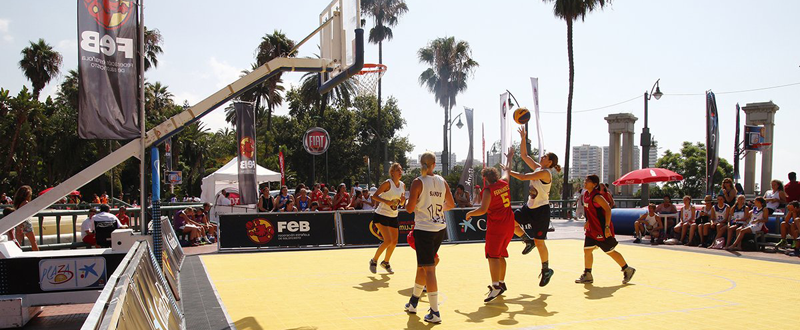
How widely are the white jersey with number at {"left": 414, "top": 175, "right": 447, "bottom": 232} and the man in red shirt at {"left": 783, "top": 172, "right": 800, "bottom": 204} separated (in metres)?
12.2

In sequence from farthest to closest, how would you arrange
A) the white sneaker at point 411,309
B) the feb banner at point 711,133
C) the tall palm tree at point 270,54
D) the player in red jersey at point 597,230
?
the tall palm tree at point 270,54, the feb banner at point 711,133, the player in red jersey at point 597,230, the white sneaker at point 411,309

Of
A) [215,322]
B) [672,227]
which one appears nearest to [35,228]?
[215,322]

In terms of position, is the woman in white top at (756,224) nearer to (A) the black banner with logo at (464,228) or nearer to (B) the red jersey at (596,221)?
(A) the black banner with logo at (464,228)

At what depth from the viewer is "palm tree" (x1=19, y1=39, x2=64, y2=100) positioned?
154 feet

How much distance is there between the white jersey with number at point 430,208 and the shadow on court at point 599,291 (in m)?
2.78

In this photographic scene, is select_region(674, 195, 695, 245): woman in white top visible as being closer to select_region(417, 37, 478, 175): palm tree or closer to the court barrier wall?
the court barrier wall

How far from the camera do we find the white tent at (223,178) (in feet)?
83.5

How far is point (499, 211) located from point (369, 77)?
827 cm

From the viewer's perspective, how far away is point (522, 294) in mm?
8547

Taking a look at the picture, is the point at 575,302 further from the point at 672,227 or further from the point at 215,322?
the point at 672,227

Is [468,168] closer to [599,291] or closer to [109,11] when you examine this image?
[599,291]

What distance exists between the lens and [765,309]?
7449mm

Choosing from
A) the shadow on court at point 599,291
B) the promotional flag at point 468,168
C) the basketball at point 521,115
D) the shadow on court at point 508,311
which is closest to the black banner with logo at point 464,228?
the basketball at point 521,115

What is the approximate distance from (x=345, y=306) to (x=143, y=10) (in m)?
4.91
